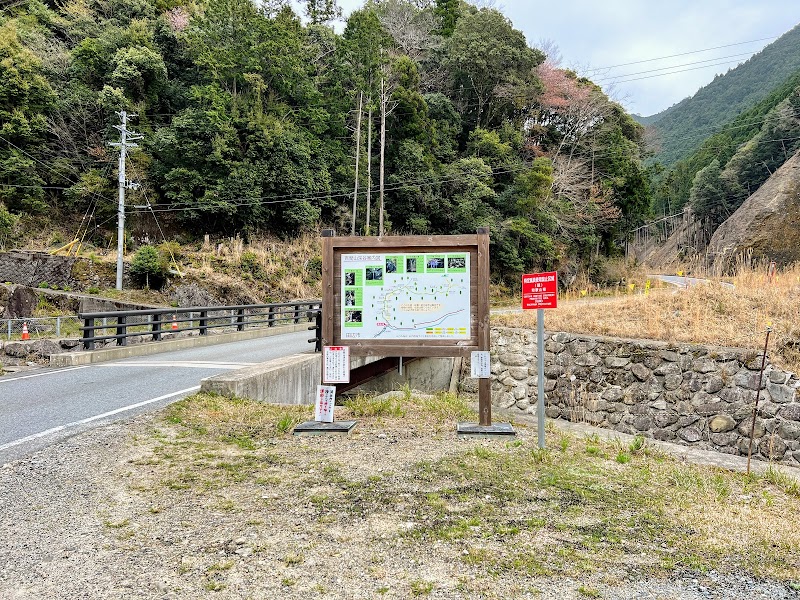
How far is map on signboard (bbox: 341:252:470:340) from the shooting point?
17.6 feet

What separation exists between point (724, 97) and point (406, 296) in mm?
95598

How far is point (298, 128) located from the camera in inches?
1083

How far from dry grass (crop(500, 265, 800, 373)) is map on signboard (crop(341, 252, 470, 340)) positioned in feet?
16.3

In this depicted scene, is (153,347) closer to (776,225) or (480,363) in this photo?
(480,363)

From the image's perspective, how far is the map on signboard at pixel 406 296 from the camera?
5.36 metres

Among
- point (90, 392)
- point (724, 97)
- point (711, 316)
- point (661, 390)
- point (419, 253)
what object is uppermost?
point (724, 97)

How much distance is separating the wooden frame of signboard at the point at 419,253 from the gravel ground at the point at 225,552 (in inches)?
65.0

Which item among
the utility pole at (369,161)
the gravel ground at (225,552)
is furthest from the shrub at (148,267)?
the gravel ground at (225,552)

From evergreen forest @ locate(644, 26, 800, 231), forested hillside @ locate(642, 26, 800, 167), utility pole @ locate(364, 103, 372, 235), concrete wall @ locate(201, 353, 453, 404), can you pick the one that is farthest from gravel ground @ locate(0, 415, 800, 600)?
forested hillside @ locate(642, 26, 800, 167)

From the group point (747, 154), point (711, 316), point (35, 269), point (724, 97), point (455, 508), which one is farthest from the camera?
point (724, 97)

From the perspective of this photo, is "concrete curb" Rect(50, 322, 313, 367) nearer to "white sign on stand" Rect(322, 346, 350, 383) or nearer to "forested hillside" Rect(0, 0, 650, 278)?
"white sign on stand" Rect(322, 346, 350, 383)

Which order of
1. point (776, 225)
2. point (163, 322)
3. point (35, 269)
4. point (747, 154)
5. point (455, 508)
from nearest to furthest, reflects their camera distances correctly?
point (455, 508)
point (163, 322)
point (35, 269)
point (776, 225)
point (747, 154)

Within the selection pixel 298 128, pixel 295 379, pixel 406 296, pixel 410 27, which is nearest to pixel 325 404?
pixel 406 296

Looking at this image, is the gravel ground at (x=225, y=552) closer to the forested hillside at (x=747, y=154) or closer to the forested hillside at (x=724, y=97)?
the forested hillside at (x=747, y=154)
